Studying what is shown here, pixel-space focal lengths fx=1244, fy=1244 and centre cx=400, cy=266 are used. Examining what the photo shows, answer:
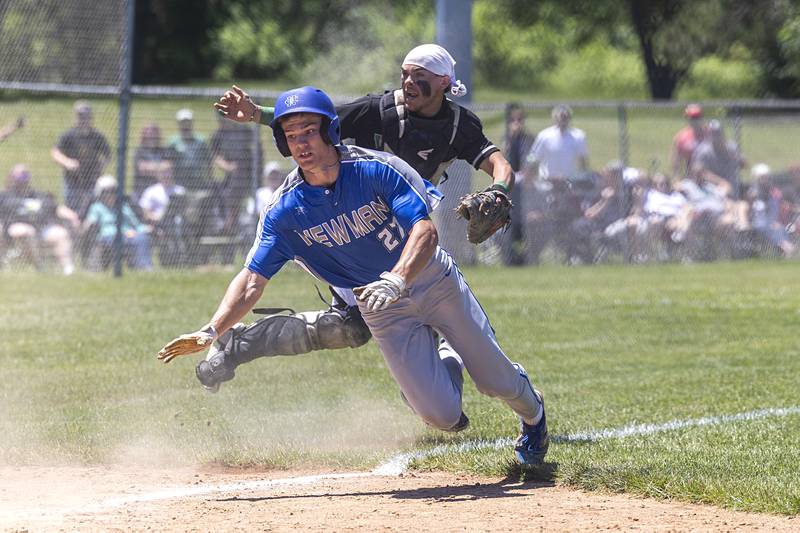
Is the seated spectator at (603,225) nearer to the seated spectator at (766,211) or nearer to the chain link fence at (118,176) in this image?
the chain link fence at (118,176)

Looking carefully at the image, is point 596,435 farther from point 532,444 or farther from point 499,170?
point 499,170

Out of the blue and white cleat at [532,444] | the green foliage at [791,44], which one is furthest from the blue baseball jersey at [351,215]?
the green foliage at [791,44]

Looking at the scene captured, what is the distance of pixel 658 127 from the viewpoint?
98.6ft

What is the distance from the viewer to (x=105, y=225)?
576 inches

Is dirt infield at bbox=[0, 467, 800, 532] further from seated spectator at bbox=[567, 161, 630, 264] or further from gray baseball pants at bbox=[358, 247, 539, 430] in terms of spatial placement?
seated spectator at bbox=[567, 161, 630, 264]

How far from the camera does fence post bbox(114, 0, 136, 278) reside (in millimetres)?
14438

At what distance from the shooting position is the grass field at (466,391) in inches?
253

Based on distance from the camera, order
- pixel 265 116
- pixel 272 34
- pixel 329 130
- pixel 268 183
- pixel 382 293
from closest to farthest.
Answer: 1. pixel 382 293
2. pixel 329 130
3. pixel 265 116
4. pixel 268 183
5. pixel 272 34

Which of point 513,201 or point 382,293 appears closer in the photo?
point 382,293

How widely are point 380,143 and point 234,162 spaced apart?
351 inches

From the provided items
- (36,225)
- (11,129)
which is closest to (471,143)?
(36,225)

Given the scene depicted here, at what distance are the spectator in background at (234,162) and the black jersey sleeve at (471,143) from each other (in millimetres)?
8625

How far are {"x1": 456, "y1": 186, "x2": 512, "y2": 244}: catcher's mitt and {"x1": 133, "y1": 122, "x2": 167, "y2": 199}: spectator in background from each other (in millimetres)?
9383

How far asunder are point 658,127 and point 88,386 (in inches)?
919
